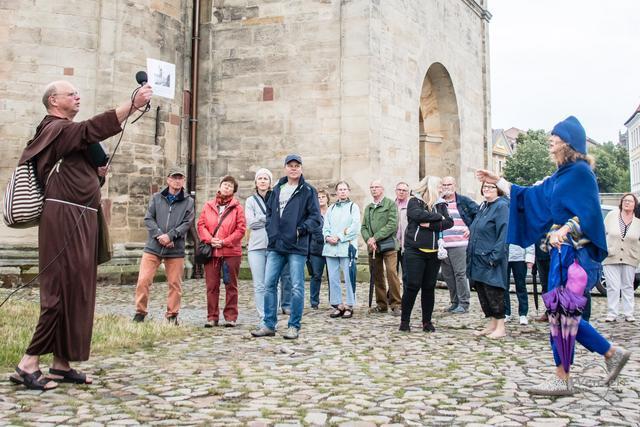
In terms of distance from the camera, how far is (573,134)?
4.52m

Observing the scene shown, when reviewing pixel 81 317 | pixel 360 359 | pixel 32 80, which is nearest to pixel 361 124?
pixel 32 80

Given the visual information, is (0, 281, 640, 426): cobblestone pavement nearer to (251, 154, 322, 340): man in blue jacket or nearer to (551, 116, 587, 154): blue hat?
(251, 154, 322, 340): man in blue jacket

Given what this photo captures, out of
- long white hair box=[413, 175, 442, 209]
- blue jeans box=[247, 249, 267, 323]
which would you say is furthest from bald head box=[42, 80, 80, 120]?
long white hair box=[413, 175, 442, 209]

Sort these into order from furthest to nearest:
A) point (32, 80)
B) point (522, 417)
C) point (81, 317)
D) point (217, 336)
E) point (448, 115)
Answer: point (448, 115) < point (32, 80) < point (217, 336) < point (81, 317) < point (522, 417)

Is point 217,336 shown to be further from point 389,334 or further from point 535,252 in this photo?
point 535,252

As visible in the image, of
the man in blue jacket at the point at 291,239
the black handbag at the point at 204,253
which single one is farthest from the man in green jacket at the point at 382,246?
the black handbag at the point at 204,253

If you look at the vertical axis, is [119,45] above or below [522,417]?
above

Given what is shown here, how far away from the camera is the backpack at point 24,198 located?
4.30 metres

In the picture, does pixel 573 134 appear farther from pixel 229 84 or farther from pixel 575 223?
pixel 229 84

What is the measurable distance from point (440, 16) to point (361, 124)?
5.35 meters

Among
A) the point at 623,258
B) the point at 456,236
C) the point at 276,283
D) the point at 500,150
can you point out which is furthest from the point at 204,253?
the point at 500,150

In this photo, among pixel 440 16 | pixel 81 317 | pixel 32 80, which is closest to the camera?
pixel 81 317

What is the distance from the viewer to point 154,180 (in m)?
12.8

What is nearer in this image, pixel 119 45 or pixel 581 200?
pixel 581 200
